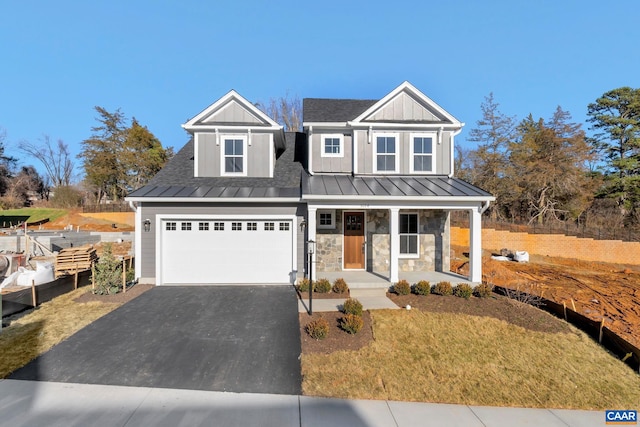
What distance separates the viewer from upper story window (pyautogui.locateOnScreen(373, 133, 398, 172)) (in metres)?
11.1

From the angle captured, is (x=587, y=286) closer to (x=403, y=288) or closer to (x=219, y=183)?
(x=403, y=288)

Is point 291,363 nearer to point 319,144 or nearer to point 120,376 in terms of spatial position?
point 120,376

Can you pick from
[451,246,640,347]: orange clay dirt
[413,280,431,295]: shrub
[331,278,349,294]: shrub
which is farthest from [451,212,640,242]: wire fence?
[331,278,349,294]: shrub

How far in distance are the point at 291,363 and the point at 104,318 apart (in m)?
5.30

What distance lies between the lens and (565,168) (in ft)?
82.4

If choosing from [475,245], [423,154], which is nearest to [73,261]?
[423,154]

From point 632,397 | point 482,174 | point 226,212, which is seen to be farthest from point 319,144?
point 482,174

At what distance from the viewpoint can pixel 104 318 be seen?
7207 millimetres

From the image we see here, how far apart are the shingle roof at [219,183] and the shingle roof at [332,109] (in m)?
1.98

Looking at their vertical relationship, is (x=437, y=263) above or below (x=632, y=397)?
above

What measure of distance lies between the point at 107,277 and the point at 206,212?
3539 mm

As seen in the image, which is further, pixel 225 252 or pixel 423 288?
pixel 225 252

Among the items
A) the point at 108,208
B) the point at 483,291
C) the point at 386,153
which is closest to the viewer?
the point at 483,291

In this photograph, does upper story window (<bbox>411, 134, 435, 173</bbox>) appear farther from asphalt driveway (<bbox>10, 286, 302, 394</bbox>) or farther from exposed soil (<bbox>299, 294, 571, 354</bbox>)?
asphalt driveway (<bbox>10, 286, 302, 394</bbox>)
